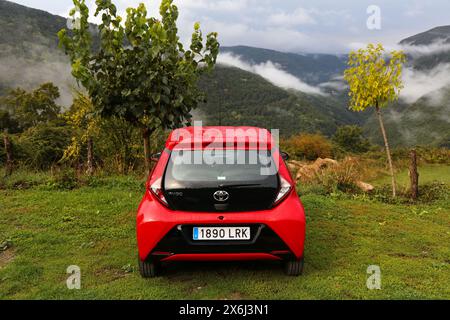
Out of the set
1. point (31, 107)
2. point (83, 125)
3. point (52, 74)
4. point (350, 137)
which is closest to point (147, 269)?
point (83, 125)

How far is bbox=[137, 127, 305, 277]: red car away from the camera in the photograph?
399cm

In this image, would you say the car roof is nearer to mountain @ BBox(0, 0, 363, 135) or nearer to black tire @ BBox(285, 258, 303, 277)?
black tire @ BBox(285, 258, 303, 277)

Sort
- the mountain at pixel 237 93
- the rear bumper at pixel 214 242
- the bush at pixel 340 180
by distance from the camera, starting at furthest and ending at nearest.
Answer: the mountain at pixel 237 93, the bush at pixel 340 180, the rear bumper at pixel 214 242

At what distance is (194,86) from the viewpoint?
7504mm

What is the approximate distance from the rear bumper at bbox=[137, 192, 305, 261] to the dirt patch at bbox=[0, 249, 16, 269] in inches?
80.0

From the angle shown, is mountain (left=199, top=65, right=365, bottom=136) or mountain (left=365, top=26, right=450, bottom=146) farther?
mountain (left=365, top=26, right=450, bottom=146)

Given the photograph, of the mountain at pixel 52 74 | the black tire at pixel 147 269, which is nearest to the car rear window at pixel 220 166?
the black tire at pixel 147 269

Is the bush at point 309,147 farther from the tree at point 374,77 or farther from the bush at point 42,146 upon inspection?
the tree at point 374,77

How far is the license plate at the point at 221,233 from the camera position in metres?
3.99

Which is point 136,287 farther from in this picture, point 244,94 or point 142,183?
point 244,94

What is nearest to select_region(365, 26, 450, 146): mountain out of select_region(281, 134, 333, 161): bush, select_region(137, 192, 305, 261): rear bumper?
select_region(281, 134, 333, 161): bush

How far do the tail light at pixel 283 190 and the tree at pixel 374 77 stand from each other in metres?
5.36

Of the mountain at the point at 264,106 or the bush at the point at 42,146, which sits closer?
the bush at the point at 42,146
